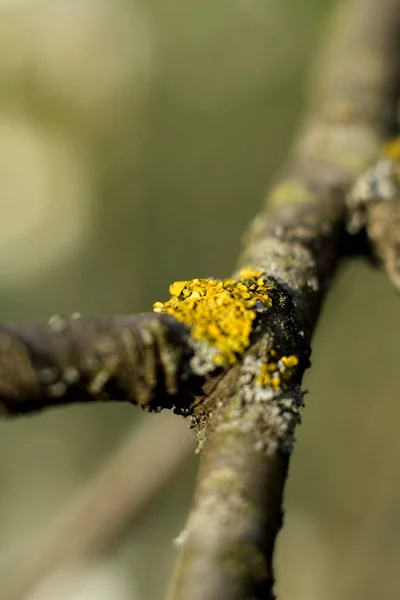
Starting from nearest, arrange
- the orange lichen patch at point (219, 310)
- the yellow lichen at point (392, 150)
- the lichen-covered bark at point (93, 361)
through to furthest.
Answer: the lichen-covered bark at point (93, 361), the orange lichen patch at point (219, 310), the yellow lichen at point (392, 150)

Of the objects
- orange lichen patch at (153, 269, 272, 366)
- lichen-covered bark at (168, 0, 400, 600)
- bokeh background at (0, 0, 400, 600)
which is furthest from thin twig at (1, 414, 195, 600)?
orange lichen patch at (153, 269, 272, 366)

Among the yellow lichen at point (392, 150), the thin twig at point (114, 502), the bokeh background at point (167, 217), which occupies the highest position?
the bokeh background at point (167, 217)

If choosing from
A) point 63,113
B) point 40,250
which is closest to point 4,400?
point 63,113

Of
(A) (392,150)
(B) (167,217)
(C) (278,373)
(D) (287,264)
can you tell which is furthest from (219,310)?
(B) (167,217)

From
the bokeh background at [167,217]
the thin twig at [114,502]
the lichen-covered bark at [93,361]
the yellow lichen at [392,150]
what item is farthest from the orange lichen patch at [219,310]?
the bokeh background at [167,217]

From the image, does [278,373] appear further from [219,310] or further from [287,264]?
[287,264]

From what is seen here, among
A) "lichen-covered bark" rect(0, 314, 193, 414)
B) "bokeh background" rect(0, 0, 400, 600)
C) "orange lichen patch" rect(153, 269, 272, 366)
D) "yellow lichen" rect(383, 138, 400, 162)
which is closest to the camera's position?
"lichen-covered bark" rect(0, 314, 193, 414)

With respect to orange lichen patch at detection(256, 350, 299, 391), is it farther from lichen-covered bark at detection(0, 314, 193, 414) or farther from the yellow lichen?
the yellow lichen

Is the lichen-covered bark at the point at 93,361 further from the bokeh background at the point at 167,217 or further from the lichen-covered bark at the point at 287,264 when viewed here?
the bokeh background at the point at 167,217
